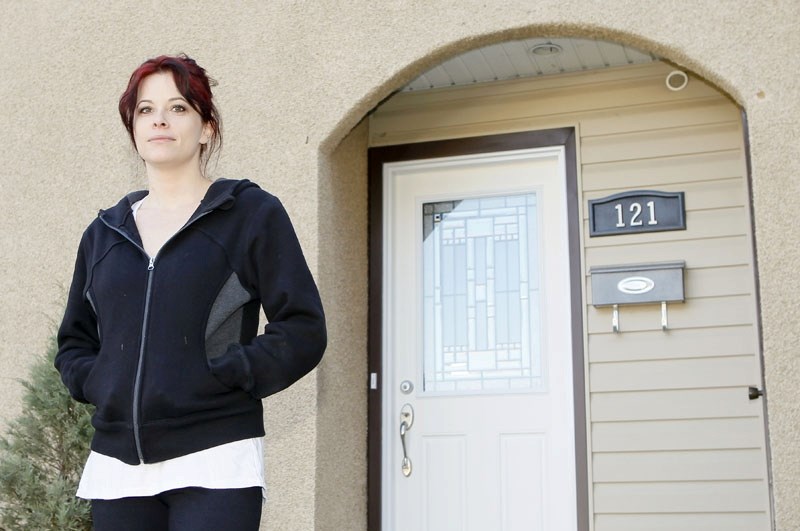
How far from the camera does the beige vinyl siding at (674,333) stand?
4.38 m

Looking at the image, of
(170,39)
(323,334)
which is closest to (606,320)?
(170,39)

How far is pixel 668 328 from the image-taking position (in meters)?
4.54

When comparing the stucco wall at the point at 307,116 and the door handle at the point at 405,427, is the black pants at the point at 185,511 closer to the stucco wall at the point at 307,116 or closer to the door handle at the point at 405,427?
the stucco wall at the point at 307,116

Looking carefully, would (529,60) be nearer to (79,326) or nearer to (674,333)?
(674,333)

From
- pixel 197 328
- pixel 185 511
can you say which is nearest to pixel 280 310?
pixel 197 328

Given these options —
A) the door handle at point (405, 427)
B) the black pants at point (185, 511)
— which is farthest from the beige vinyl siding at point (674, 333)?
the black pants at point (185, 511)

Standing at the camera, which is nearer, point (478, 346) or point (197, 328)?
point (197, 328)

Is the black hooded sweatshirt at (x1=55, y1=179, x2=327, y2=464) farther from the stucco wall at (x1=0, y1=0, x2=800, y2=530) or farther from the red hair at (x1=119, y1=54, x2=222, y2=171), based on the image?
the stucco wall at (x1=0, y1=0, x2=800, y2=530)

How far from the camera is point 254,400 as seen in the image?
1809mm

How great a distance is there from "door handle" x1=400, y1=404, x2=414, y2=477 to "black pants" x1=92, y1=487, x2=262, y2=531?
312 centimetres

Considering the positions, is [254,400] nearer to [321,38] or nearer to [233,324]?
[233,324]

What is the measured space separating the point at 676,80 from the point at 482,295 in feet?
4.18

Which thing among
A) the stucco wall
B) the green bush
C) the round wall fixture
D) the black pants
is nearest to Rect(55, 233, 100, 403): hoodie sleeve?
the black pants

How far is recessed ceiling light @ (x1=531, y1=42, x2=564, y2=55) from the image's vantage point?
4.60 metres
